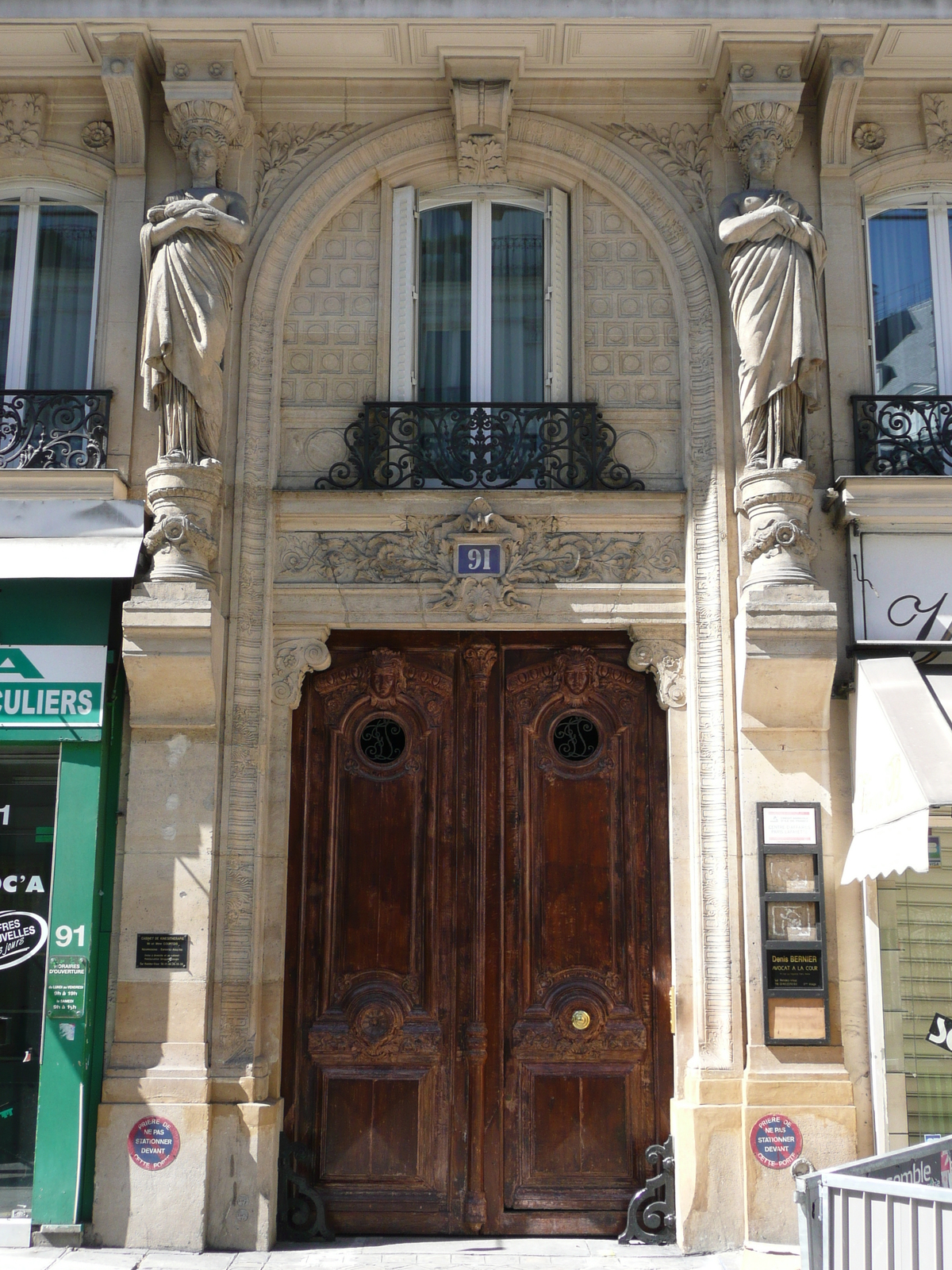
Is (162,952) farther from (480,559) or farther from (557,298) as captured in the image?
(557,298)

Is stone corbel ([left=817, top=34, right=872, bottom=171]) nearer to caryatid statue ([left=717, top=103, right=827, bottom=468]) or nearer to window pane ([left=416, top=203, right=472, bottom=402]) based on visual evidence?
caryatid statue ([left=717, top=103, right=827, bottom=468])

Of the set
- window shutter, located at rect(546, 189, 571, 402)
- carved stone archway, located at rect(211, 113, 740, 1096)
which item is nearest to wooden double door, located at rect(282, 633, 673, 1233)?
carved stone archway, located at rect(211, 113, 740, 1096)

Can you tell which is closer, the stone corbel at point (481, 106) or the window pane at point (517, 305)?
the stone corbel at point (481, 106)

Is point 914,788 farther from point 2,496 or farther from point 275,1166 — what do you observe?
point 2,496

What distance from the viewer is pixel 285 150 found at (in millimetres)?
8562

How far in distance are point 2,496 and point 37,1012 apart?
3081 millimetres

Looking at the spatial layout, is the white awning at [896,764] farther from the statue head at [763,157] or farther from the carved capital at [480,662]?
the statue head at [763,157]

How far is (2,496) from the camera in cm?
795

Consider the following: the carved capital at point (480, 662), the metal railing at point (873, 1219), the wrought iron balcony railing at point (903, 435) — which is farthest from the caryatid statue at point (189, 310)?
the metal railing at point (873, 1219)

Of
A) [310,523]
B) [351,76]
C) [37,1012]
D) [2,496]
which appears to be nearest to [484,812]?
[310,523]

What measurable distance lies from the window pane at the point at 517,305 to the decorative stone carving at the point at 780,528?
1.67 metres

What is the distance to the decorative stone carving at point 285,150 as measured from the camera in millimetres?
8500

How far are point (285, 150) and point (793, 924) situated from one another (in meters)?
5.85

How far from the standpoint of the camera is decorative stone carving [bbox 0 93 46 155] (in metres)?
8.58
